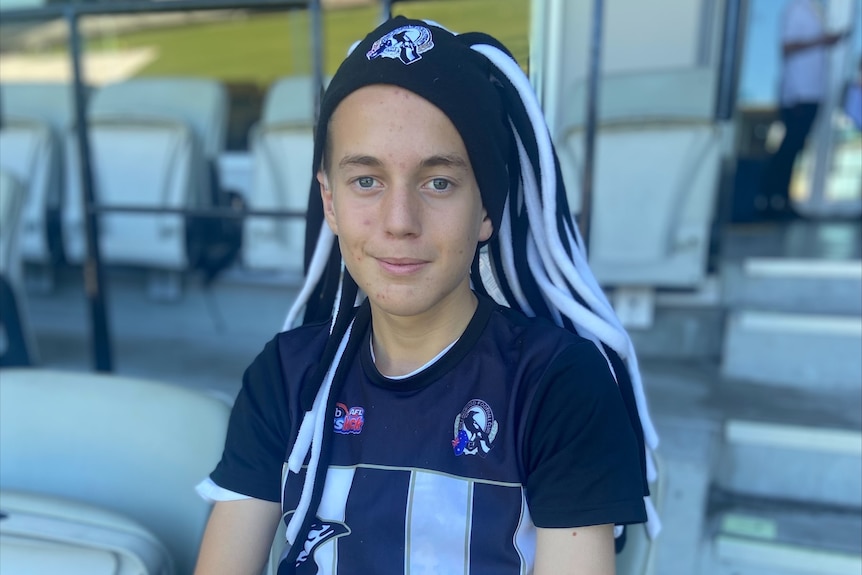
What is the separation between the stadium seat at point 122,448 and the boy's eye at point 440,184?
0.56 m

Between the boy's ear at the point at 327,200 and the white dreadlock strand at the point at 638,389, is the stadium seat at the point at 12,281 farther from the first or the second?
the white dreadlock strand at the point at 638,389

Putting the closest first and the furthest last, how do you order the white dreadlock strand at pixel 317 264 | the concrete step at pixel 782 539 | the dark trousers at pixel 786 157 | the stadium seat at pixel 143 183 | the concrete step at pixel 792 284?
the white dreadlock strand at pixel 317 264 → the concrete step at pixel 782 539 → the concrete step at pixel 792 284 → the stadium seat at pixel 143 183 → the dark trousers at pixel 786 157

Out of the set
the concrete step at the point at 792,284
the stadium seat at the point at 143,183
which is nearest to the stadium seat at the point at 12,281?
the stadium seat at the point at 143,183

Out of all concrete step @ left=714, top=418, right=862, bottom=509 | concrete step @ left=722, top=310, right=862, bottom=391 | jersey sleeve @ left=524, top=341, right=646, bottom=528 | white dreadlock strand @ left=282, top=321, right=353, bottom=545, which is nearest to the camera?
jersey sleeve @ left=524, top=341, right=646, bottom=528

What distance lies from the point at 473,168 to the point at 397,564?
1.65 feet

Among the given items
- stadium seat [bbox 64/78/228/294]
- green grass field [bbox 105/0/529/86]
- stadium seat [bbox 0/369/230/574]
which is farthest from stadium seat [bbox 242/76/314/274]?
green grass field [bbox 105/0/529/86]

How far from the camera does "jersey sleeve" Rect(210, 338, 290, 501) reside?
909 millimetres

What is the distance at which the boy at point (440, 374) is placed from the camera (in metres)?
0.78

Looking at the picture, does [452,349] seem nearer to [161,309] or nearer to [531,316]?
[531,316]

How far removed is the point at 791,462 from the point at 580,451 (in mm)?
1127

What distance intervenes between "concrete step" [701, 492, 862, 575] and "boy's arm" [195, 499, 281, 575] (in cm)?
110

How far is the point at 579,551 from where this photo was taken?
76 centimetres

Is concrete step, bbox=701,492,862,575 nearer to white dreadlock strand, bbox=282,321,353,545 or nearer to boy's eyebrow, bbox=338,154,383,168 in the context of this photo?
white dreadlock strand, bbox=282,321,353,545

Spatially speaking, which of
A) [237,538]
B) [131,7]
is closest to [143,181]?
[131,7]
